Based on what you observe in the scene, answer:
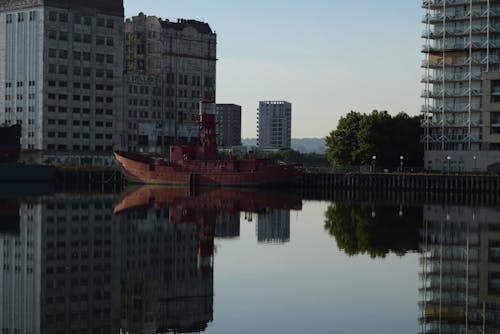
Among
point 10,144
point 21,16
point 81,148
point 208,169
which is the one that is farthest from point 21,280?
point 21,16

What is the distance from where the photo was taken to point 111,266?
46.2 meters

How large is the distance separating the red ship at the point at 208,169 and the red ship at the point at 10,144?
86.8ft

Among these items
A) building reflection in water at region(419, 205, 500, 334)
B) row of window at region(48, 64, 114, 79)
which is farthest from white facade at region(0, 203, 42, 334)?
row of window at region(48, 64, 114, 79)

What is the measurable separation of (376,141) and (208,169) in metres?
30.6

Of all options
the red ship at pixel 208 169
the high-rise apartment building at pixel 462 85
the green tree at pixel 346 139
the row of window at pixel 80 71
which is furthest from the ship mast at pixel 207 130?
the row of window at pixel 80 71

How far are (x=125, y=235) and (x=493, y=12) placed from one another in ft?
331

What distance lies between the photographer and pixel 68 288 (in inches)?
1549

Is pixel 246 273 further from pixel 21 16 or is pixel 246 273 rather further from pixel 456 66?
pixel 21 16

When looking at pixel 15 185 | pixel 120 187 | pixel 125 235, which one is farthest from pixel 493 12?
pixel 125 235

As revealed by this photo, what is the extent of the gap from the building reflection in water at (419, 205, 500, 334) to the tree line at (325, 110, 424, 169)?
74.2 metres

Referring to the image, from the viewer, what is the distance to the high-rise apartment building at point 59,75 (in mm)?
190125

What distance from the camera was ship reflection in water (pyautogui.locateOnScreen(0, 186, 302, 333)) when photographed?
3406 centimetres

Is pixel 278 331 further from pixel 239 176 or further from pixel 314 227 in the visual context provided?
pixel 239 176

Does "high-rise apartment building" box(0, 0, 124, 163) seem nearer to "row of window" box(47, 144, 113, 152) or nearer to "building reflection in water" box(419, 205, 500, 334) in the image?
"row of window" box(47, 144, 113, 152)
